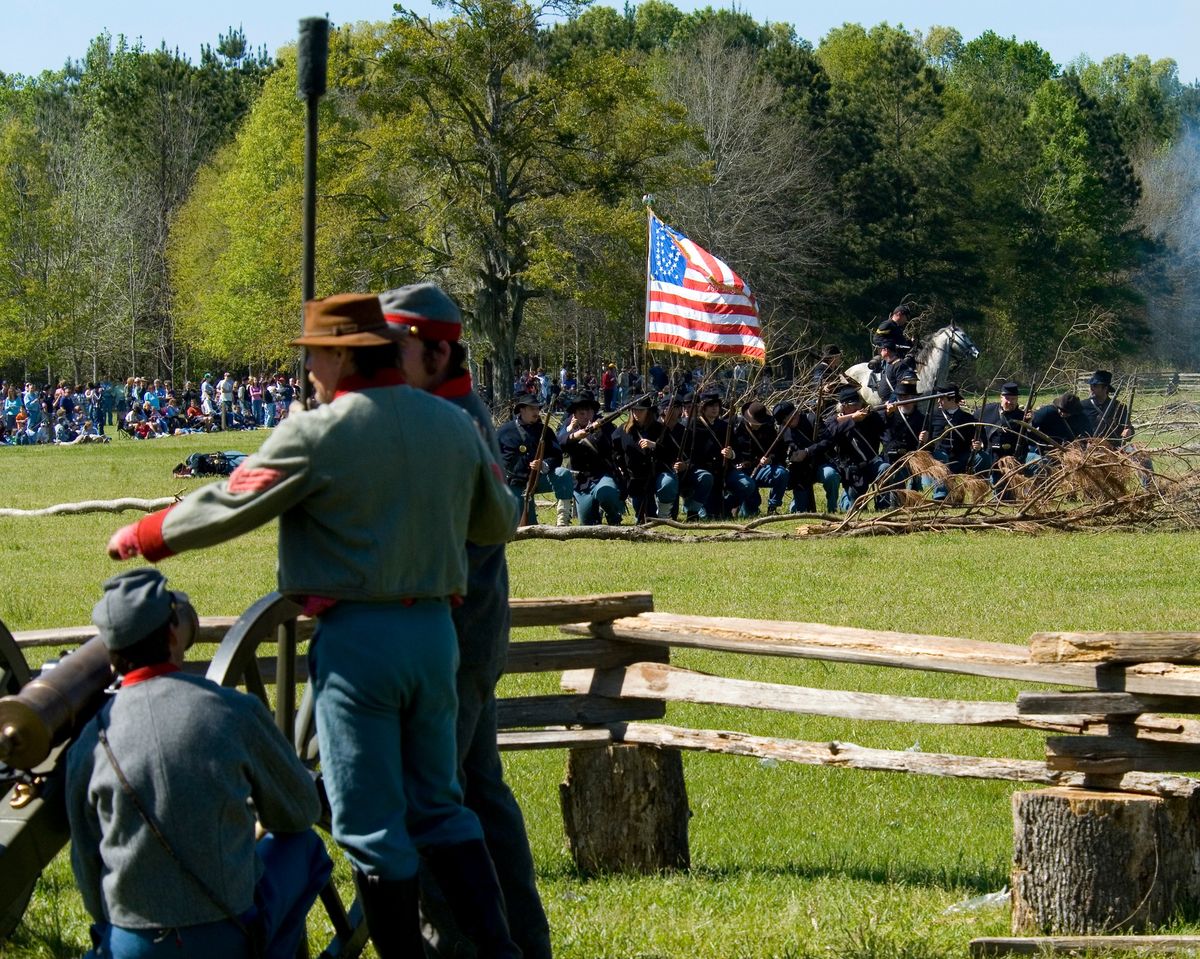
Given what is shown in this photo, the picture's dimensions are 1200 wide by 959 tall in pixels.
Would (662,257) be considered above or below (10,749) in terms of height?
above

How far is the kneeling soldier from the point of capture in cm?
371

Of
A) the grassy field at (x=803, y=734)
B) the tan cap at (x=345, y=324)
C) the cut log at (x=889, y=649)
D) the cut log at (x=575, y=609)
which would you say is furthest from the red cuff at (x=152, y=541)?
the cut log at (x=889, y=649)

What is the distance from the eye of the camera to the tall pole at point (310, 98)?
4.82 m

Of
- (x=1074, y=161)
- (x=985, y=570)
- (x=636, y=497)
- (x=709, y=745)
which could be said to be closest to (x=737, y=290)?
(x=636, y=497)

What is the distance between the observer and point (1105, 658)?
552 centimetres

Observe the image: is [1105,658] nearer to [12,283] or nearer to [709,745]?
[709,745]

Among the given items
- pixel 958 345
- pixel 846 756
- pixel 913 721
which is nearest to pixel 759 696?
pixel 846 756

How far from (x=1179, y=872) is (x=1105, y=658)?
28.2 inches

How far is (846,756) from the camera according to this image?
6398mm

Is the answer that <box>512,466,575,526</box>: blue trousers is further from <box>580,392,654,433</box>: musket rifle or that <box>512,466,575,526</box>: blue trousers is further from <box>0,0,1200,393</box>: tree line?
<box>0,0,1200,393</box>: tree line

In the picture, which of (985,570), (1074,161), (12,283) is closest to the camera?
(985,570)

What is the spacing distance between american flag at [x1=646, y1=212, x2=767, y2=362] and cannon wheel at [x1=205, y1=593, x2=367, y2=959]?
15.3 meters

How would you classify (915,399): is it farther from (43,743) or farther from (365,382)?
(43,743)

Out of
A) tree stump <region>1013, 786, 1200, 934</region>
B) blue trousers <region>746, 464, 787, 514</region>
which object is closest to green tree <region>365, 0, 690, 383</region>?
blue trousers <region>746, 464, 787, 514</region>
